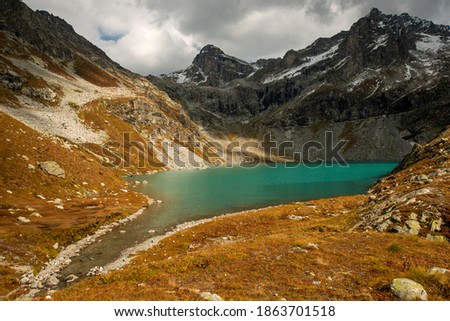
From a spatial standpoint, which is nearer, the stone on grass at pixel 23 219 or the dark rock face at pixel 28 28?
the stone on grass at pixel 23 219

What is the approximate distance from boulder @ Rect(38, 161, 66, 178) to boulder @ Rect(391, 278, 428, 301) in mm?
54989

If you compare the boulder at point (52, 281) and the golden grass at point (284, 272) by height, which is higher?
the golden grass at point (284, 272)

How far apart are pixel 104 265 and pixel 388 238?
23.9 meters

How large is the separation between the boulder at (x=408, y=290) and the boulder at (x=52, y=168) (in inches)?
2165

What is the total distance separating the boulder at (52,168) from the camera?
1988 inches

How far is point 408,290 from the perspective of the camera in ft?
36.9

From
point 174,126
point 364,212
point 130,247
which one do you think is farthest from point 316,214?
point 174,126

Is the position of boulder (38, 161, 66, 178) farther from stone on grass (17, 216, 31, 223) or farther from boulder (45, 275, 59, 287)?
boulder (45, 275, 59, 287)

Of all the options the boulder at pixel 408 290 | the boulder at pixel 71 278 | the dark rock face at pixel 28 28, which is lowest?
the boulder at pixel 71 278

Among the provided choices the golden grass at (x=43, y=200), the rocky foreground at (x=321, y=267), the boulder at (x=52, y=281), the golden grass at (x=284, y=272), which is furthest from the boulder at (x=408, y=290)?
the golden grass at (x=43, y=200)

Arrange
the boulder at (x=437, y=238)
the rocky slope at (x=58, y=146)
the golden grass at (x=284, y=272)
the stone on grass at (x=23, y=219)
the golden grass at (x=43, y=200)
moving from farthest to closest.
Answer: the stone on grass at (x=23, y=219) < the rocky slope at (x=58, y=146) < the golden grass at (x=43, y=200) < the boulder at (x=437, y=238) < the golden grass at (x=284, y=272)

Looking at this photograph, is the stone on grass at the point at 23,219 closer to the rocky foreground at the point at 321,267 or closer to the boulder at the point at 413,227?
the rocky foreground at the point at 321,267

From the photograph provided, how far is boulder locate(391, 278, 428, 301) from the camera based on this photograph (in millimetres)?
11016

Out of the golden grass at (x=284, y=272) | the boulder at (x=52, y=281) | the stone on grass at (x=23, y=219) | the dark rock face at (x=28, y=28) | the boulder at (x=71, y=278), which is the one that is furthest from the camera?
the dark rock face at (x=28, y=28)
